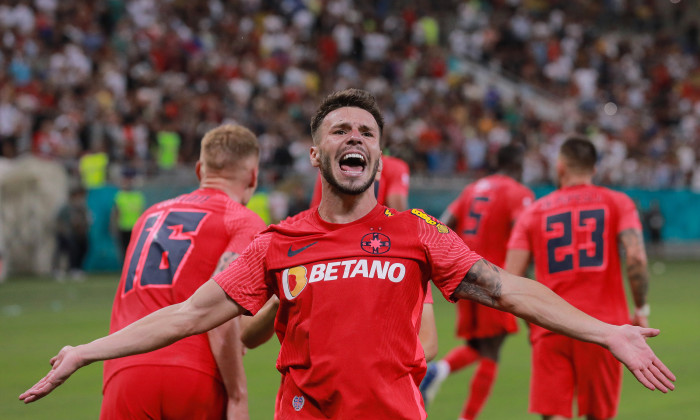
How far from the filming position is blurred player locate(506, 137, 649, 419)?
6.20 meters

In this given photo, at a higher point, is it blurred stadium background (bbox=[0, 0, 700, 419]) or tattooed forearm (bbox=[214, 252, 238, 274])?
blurred stadium background (bbox=[0, 0, 700, 419])

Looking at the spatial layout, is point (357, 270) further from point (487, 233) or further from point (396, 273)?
point (487, 233)

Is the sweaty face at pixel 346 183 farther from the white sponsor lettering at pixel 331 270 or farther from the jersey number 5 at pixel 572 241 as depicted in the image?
the jersey number 5 at pixel 572 241

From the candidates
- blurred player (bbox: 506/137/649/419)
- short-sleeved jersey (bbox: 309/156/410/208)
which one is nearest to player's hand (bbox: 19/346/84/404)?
blurred player (bbox: 506/137/649/419)

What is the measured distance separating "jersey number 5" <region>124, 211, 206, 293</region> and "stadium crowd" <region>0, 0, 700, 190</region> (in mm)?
13176

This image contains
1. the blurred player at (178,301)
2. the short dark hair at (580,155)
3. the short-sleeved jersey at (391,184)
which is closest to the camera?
the blurred player at (178,301)

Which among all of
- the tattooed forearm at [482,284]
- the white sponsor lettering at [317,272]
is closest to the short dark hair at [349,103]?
the white sponsor lettering at [317,272]

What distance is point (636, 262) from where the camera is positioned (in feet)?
21.0

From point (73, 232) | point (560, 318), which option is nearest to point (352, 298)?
point (560, 318)

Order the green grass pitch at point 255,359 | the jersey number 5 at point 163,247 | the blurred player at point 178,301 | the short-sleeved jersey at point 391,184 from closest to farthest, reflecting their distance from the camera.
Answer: the blurred player at point 178,301
the jersey number 5 at point 163,247
the short-sleeved jersey at point 391,184
the green grass pitch at point 255,359

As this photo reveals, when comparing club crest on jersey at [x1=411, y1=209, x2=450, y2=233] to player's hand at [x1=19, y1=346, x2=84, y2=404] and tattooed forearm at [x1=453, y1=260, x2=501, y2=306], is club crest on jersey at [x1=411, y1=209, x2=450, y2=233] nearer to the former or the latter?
tattooed forearm at [x1=453, y1=260, x2=501, y2=306]

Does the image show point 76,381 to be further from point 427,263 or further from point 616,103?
point 616,103

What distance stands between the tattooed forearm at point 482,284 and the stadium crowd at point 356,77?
14.1m

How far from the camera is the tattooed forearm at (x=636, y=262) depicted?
20.6 ft
